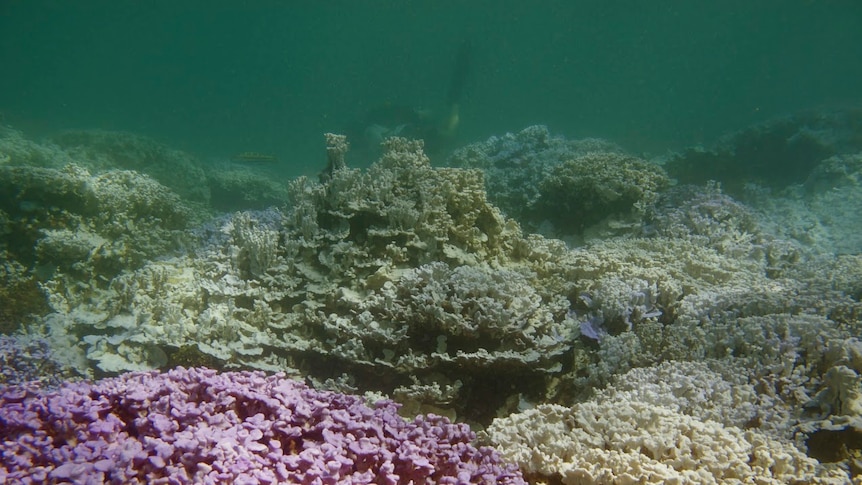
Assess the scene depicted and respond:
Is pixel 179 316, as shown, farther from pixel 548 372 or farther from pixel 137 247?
pixel 548 372

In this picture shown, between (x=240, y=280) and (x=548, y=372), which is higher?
(x=240, y=280)

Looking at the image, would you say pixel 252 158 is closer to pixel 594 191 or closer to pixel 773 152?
pixel 594 191

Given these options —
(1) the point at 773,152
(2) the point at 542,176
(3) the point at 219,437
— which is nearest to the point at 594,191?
(2) the point at 542,176

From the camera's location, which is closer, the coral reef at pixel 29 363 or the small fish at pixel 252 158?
the coral reef at pixel 29 363

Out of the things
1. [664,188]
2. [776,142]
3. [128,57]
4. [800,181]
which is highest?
[128,57]

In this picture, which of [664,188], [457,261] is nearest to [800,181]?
[664,188]

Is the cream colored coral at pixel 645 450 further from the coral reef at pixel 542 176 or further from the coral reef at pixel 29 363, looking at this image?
the coral reef at pixel 542 176

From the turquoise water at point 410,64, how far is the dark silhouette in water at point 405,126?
594 centimetres

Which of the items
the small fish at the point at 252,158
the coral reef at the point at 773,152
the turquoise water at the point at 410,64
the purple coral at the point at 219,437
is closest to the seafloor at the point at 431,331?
the purple coral at the point at 219,437

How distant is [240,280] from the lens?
5480 millimetres

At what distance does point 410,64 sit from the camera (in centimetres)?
6556

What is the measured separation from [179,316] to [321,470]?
137 inches

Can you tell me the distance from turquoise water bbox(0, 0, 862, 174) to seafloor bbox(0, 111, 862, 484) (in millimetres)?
26271

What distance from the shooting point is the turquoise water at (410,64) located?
51.5 meters
